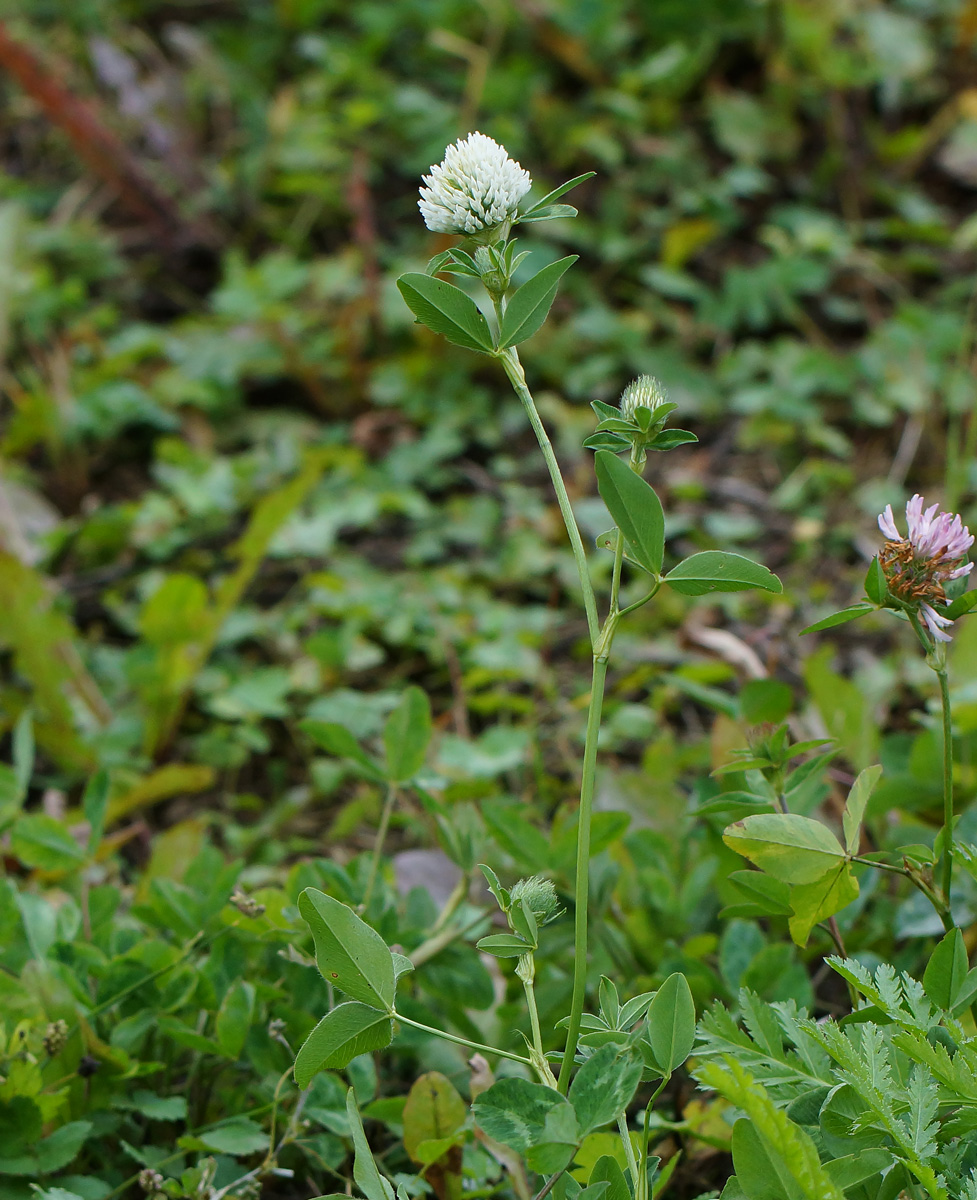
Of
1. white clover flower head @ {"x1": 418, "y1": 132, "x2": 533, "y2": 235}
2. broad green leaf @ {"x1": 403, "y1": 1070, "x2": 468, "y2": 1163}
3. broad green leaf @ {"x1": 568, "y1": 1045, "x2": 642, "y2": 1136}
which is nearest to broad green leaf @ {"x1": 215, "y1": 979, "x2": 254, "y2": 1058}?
broad green leaf @ {"x1": 403, "y1": 1070, "x2": 468, "y2": 1163}

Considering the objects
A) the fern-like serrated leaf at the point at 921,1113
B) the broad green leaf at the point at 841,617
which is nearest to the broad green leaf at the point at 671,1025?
the fern-like serrated leaf at the point at 921,1113

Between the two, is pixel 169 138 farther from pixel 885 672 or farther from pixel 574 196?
pixel 885 672

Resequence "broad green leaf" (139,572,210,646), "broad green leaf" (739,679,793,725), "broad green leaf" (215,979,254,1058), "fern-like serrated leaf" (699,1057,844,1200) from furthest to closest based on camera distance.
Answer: "broad green leaf" (139,572,210,646) → "broad green leaf" (739,679,793,725) → "broad green leaf" (215,979,254,1058) → "fern-like serrated leaf" (699,1057,844,1200)

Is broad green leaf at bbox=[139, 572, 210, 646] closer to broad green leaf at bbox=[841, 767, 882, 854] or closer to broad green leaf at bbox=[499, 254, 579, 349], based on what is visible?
broad green leaf at bbox=[499, 254, 579, 349]

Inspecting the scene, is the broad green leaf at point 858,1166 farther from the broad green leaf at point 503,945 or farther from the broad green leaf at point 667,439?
the broad green leaf at point 667,439

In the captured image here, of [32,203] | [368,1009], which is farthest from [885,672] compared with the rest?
[32,203]
